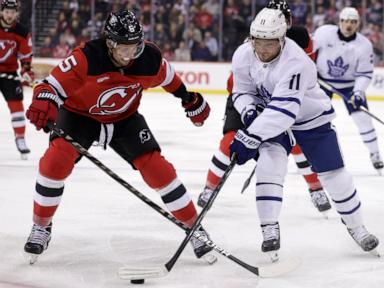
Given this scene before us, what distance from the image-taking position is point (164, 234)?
3.74 metres

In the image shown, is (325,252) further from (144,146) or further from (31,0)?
(31,0)

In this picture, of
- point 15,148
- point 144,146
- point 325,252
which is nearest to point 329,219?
point 325,252

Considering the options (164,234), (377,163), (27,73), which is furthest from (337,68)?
(164,234)

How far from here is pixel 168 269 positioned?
2.97m

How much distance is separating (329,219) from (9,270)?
162cm

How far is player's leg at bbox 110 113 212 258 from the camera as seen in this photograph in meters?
3.18

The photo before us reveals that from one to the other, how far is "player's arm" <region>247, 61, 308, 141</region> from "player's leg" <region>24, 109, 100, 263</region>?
62 cm

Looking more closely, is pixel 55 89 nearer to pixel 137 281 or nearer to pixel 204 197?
pixel 137 281

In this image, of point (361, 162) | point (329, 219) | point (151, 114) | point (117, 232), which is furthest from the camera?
point (151, 114)

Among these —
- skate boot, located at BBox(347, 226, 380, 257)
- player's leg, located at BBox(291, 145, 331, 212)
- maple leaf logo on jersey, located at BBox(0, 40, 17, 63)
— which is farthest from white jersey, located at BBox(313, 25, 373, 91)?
skate boot, located at BBox(347, 226, 380, 257)

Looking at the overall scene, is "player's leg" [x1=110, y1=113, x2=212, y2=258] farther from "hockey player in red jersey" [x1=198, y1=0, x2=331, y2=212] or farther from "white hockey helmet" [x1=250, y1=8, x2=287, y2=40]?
"hockey player in red jersey" [x1=198, y1=0, x2=331, y2=212]

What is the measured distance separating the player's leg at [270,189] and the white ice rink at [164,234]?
14 centimetres

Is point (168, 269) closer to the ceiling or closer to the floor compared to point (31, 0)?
closer to the ceiling

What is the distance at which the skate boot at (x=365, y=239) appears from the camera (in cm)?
333
